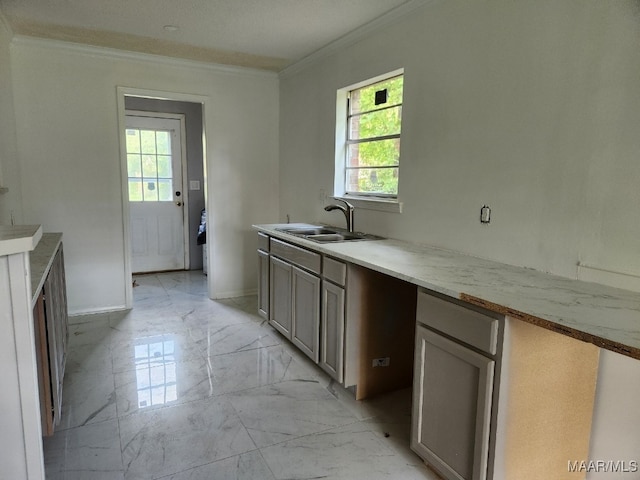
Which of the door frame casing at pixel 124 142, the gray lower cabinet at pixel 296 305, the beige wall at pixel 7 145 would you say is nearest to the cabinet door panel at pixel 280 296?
the gray lower cabinet at pixel 296 305

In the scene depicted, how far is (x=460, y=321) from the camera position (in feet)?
5.44

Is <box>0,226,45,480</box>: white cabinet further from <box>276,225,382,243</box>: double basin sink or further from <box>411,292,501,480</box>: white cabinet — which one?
<box>276,225,382,243</box>: double basin sink

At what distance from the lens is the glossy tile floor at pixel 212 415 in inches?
77.2

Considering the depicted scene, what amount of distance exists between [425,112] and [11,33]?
3236mm

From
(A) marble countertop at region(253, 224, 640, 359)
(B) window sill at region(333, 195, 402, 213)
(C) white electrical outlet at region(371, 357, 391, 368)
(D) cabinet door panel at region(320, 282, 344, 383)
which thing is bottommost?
(C) white electrical outlet at region(371, 357, 391, 368)

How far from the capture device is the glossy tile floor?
1960mm

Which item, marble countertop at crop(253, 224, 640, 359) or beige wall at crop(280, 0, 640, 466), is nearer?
→ marble countertop at crop(253, 224, 640, 359)

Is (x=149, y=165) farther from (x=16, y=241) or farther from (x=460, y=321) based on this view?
(x=460, y=321)

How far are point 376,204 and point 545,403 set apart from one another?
5.86ft

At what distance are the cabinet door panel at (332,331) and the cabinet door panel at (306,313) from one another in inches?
2.9

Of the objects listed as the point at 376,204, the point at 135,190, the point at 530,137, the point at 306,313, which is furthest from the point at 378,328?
the point at 135,190

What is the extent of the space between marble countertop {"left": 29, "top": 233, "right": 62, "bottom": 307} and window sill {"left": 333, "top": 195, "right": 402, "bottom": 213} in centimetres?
204

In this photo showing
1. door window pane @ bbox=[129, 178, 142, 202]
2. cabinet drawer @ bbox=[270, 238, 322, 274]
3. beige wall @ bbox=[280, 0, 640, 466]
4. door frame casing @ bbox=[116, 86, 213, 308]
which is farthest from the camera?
door window pane @ bbox=[129, 178, 142, 202]

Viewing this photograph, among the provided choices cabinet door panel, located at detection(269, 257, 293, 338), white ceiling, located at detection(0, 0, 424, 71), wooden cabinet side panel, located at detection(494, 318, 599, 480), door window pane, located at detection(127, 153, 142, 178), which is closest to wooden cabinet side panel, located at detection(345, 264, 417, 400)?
cabinet door panel, located at detection(269, 257, 293, 338)
